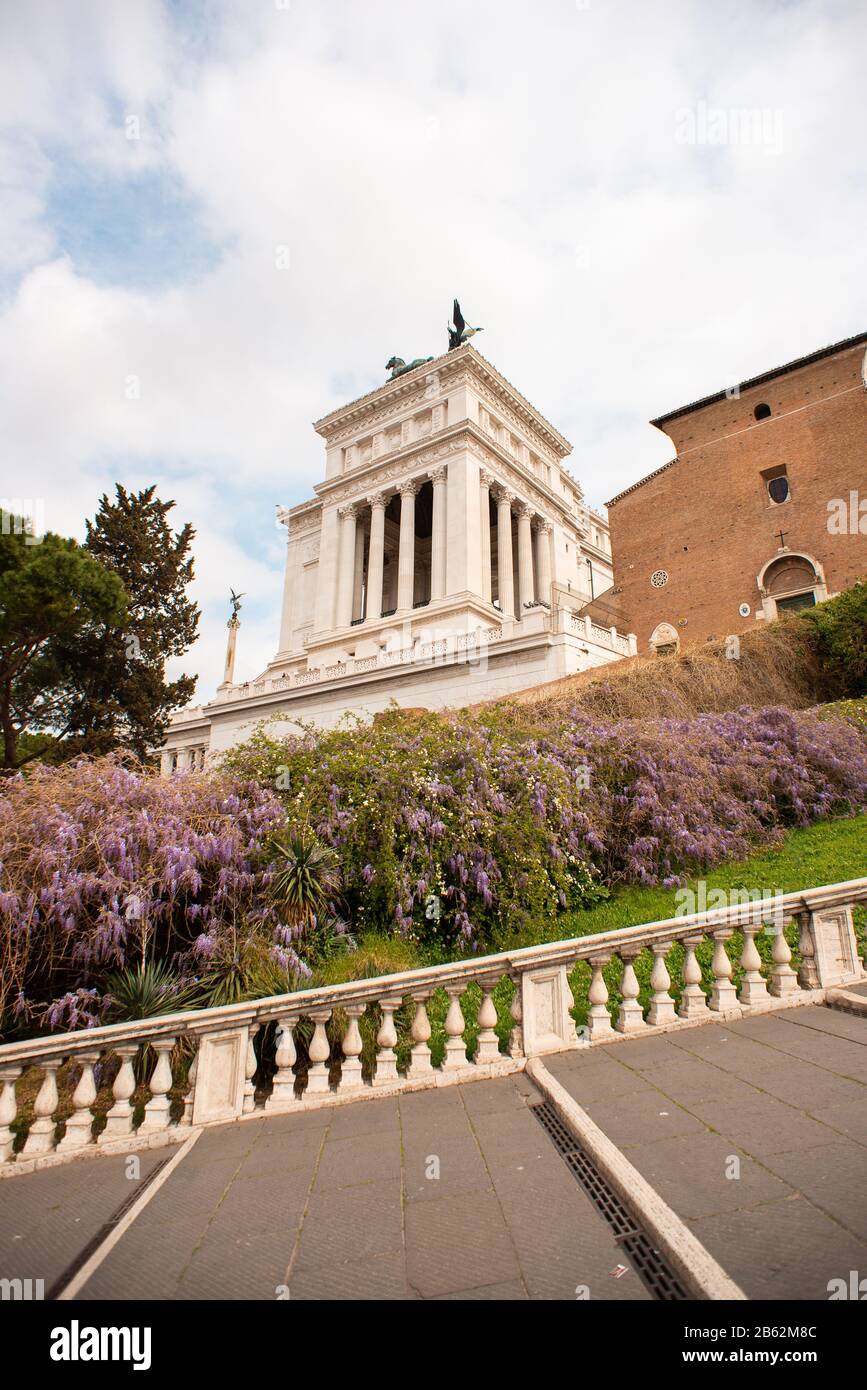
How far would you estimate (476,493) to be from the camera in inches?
1390

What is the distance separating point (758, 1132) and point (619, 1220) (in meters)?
1.06

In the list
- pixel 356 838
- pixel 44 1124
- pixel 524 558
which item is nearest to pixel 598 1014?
pixel 356 838

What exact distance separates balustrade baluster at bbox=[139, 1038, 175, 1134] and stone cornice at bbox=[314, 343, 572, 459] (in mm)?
38733

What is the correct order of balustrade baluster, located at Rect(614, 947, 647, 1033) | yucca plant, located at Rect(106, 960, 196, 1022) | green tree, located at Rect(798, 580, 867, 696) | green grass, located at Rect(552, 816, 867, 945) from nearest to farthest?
1. balustrade baluster, located at Rect(614, 947, 647, 1033)
2. yucca plant, located at Rect(106, 960, 196, 1022)
3. green grass, located at Rect(552, 816, 867, 945)
4. green tree, located at Rect(798, 580, 867, 696)

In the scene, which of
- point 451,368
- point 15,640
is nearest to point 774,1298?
point 15,640

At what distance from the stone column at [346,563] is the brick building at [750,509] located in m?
15.9

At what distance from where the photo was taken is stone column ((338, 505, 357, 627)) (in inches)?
1500

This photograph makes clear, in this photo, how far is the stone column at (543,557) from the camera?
4078 centimetres

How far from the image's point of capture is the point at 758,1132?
353cm

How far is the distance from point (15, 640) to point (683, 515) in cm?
2592

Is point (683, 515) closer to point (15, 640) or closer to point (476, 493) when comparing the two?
point (476, 493)

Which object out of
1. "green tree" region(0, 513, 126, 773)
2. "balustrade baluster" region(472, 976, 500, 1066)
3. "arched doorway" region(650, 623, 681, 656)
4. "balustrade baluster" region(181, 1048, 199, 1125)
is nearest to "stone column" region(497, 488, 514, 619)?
"arched doorway" region(650, 623, 681, 656)

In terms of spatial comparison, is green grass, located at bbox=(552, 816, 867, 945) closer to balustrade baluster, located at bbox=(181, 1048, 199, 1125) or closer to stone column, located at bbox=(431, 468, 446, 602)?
balustrade baluster, located at bbox=(181, 1048, 199, 1125)

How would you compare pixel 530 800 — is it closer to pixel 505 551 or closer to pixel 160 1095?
pixel 160 1095
